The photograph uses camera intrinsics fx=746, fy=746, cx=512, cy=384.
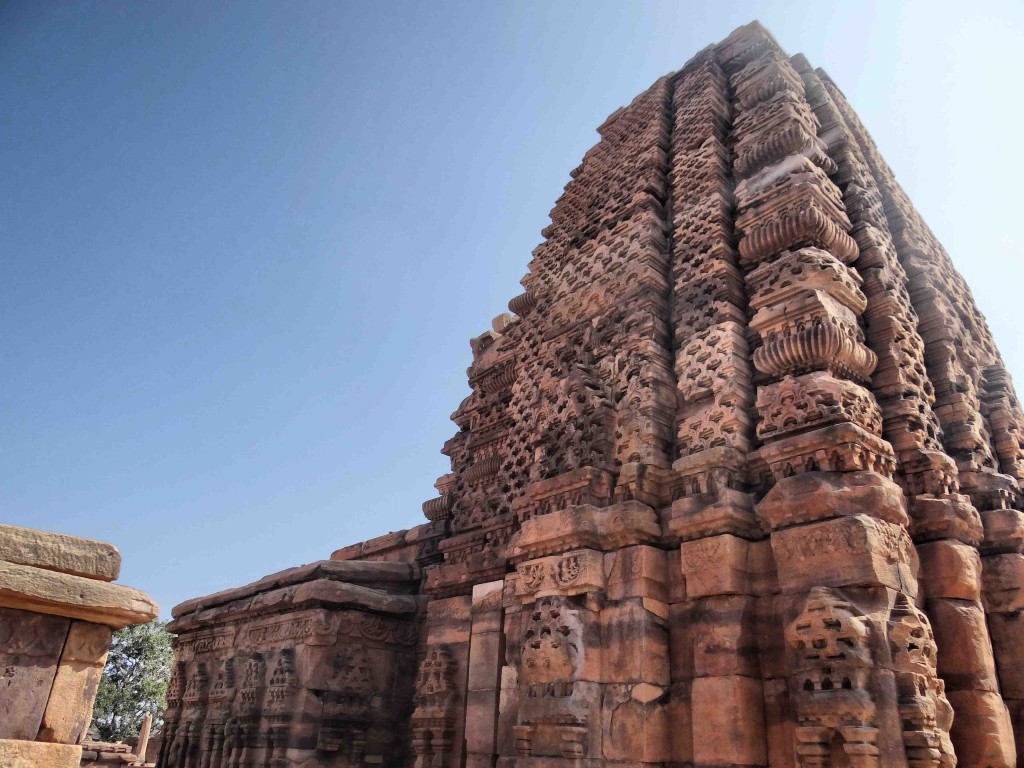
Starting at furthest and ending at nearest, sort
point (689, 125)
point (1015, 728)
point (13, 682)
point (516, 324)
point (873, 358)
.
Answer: point (516, 324)
point (689, 125)
point (873, 358)
point (1015, 728)
point (13, 682)

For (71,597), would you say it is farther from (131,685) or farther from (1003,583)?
(131,685)

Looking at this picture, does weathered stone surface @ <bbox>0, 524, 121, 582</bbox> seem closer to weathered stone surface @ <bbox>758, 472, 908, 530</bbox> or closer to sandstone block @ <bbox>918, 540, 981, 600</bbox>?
weathered stone surface @ <bbox>758, 472, 908, 530</bbox>

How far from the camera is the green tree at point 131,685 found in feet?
109

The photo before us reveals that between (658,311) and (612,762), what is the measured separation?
146 inches

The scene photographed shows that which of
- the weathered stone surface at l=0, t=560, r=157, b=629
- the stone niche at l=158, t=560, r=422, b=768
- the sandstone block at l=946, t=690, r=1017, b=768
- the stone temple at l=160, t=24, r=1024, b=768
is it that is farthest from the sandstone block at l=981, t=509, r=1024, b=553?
the weathered stone surface at l=0, t=560, r=157, b=629

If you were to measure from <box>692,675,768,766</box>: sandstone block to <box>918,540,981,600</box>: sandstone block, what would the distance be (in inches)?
54.4

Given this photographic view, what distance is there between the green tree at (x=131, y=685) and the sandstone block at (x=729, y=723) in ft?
115

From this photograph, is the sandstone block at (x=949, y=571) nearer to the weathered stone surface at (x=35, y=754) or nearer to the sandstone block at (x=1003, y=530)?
the sandstone block at (x=1003, y=530)

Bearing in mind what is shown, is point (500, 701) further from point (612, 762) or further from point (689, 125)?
point (689, 125)

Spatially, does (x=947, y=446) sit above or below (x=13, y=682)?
above

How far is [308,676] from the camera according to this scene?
7.14 meters

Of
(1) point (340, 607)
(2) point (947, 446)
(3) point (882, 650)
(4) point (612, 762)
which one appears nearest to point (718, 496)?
(3) point (882, 650)

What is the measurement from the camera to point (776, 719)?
14.8ft

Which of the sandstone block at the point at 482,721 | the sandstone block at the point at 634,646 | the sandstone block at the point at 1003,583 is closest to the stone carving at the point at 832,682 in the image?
the sandstone block at the point at 634,646
